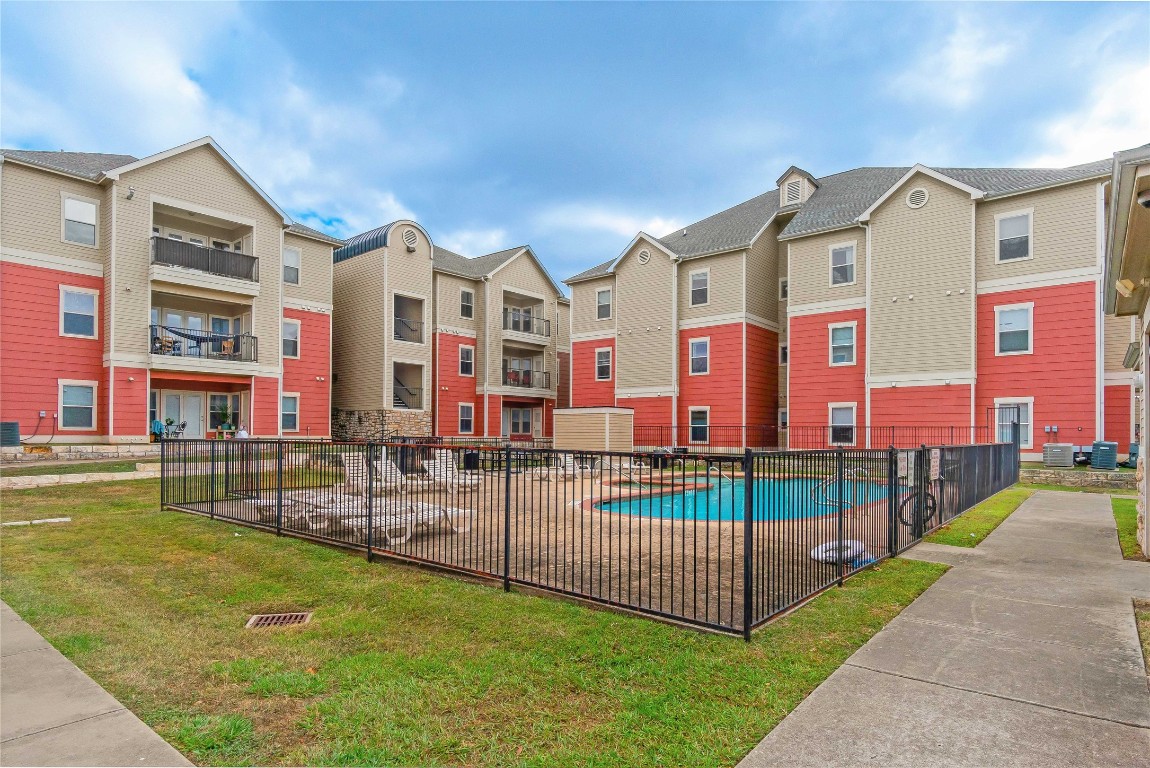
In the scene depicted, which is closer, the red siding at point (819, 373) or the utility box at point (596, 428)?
the red siding at point (819, 373)

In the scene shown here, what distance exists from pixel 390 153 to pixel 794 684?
31.3 metres

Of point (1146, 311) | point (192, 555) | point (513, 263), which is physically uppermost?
point (513, 263)

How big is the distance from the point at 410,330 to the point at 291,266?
584 cm

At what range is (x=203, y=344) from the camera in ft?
72.2

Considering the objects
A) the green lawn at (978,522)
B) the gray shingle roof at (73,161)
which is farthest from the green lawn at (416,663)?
the gray shingle roof at (73,161)

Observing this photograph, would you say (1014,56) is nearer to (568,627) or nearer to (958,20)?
(958,20)

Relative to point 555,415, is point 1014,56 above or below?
above

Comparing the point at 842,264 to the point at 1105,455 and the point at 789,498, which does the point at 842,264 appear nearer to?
the point at 1105,455

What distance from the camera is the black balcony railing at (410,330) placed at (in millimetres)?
27625

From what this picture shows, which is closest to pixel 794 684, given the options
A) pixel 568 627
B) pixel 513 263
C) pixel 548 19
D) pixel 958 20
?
pixel 568 627

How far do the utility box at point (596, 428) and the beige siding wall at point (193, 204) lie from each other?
1171cm

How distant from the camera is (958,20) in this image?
13.7 metres

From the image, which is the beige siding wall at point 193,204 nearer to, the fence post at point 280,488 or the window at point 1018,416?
the fence post at point 280,488

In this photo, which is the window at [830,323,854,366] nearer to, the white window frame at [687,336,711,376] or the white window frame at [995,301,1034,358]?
the white window frame at [995,301,1034,358]
